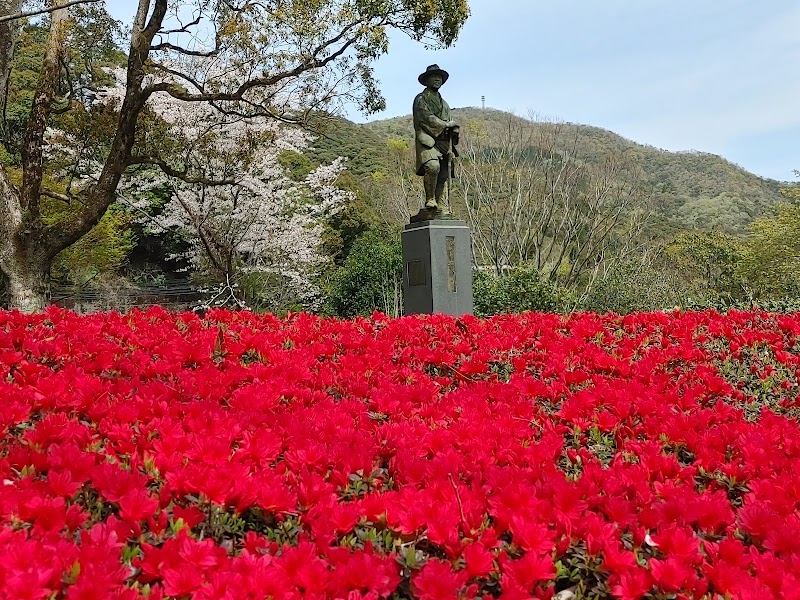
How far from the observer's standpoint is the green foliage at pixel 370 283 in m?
13.7

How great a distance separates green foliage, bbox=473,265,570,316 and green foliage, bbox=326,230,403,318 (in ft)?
9.07

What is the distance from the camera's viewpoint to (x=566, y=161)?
1587cm

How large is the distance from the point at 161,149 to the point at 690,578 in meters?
11.9

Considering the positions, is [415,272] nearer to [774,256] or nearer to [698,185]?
[774,256]

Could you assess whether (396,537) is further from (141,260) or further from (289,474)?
(141,260)

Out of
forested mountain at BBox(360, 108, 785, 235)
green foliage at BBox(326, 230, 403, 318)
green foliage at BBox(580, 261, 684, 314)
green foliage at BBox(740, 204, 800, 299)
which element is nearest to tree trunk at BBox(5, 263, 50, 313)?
green foliage at BBox(326, 230, 403, 318)

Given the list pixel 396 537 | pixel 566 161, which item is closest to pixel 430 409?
pixel 396 537

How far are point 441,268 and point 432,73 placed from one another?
2484 mm

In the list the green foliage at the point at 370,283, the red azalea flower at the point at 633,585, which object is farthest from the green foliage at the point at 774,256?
the red azalea flower at the point at 633,585

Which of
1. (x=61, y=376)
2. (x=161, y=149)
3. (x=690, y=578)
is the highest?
(x=161, y=149)

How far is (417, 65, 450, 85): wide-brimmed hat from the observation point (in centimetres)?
773

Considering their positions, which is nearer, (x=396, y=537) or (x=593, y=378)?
(x=396, y=537)

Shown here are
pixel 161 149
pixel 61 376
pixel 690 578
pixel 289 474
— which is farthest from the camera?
pixel 161 149

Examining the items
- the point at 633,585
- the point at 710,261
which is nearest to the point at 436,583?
the point at 633,585
